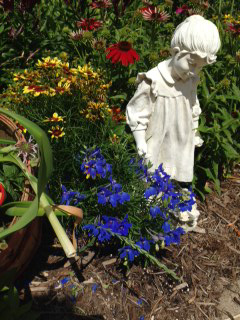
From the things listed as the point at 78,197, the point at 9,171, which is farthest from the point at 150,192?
the point at 9,171

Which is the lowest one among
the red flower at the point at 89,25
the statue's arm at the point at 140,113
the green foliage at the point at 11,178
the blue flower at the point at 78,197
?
the blue flower at the point at 78,197

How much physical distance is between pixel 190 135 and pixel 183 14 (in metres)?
1.26

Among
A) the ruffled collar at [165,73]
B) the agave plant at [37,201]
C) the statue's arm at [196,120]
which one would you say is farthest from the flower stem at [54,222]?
the statue's arm at [196,120]

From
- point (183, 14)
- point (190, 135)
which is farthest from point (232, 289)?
point (183, 14)

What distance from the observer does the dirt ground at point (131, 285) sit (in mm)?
1741

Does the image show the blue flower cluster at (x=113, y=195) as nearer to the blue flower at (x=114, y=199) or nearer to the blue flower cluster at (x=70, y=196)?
the blue flower at (x=114, y=199)

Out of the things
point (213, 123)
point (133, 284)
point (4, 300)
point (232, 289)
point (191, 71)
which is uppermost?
point (191, 71)

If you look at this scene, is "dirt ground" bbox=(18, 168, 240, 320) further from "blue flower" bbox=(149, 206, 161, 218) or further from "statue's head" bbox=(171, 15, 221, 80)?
"statue's head" bbox=(171, 15, 221, 80)

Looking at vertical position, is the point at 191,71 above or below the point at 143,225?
above

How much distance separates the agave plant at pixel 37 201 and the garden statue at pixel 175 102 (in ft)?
1.83

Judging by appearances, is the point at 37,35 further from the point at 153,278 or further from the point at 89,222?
the point at 153,278

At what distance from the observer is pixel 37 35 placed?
2561mm

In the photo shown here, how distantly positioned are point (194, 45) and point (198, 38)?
3cm

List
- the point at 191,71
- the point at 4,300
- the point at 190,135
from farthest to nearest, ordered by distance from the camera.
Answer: the point at 190,135 < the point at 191,71 < the point at 4,300
